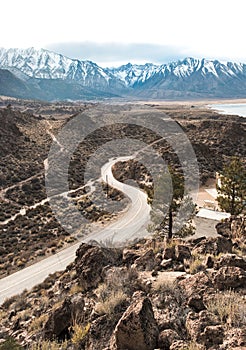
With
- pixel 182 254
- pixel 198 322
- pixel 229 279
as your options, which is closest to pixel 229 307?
pixel 198 322

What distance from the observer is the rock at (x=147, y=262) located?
11289 millimetres

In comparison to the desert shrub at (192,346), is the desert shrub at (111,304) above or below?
below

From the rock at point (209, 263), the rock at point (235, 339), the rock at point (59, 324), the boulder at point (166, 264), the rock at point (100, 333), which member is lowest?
the rock at point (59, 324)

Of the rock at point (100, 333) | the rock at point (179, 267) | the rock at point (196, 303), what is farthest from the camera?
the rock at point (179, 267)

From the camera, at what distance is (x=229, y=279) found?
8.21 meters

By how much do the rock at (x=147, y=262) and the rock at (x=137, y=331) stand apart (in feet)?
14.9

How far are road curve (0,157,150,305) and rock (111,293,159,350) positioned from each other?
1284 cm

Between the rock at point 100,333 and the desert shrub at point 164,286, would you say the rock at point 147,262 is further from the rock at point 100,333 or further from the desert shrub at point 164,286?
the rock at point 100,333

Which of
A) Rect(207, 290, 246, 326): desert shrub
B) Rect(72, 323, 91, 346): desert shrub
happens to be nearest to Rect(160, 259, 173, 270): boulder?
Rect(207, 290, 246, 326): desert shrub

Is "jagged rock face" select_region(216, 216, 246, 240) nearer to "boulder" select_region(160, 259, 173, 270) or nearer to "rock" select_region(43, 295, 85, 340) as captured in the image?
"boulder" select_region(160, 259, 173, 270)

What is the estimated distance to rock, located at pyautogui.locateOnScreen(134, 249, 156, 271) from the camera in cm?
1129

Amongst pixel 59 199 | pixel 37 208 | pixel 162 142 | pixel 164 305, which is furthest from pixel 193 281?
pixel 162 142

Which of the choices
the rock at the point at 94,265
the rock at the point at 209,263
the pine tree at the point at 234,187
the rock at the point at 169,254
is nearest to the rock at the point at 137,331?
the rock at the point at 209,263

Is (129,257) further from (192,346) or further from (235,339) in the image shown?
(235,339)
